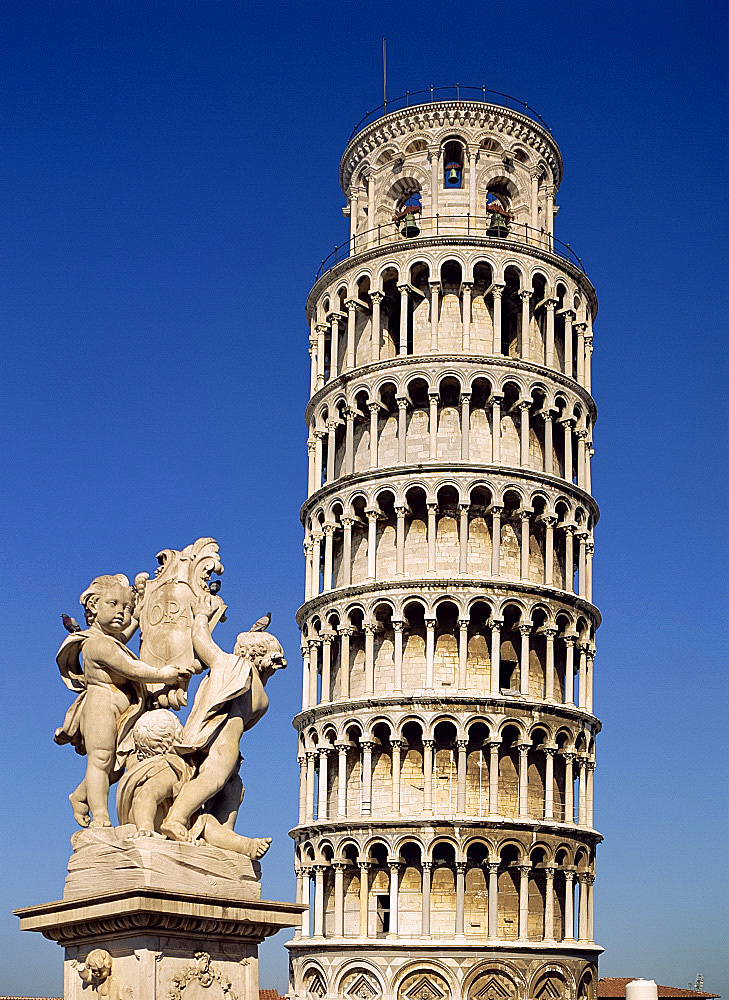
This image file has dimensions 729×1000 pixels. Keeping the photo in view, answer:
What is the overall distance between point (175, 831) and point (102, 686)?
1277 millimetres

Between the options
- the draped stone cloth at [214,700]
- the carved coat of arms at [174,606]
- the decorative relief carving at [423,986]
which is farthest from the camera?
the decorative relief carving at [423,986]

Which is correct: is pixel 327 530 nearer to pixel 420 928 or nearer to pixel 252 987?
pixel 420 928

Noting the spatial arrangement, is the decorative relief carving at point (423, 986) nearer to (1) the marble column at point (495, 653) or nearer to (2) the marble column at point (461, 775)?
(2) the marble column at point (461, 775)

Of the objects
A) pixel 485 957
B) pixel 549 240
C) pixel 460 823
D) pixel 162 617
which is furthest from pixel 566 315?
pixel 162 617

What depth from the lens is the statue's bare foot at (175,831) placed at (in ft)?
36.7

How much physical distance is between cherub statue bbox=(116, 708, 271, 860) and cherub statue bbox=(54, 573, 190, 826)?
7.6 inches

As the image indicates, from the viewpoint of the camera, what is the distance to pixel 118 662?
11.6m

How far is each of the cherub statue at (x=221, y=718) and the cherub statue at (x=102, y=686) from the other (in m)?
0.34

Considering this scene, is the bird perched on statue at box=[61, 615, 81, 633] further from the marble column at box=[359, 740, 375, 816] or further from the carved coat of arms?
the marble column at box=[359, 740, 375, 816]

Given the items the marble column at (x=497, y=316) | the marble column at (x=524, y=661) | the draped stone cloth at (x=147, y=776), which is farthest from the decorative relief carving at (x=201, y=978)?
the marble column at (x=497, y=316)

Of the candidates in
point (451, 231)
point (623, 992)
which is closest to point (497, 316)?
point (451, 231)

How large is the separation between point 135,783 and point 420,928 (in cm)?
4583

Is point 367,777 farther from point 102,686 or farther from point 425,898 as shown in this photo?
point 102,686

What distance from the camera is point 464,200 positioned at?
6406cm
